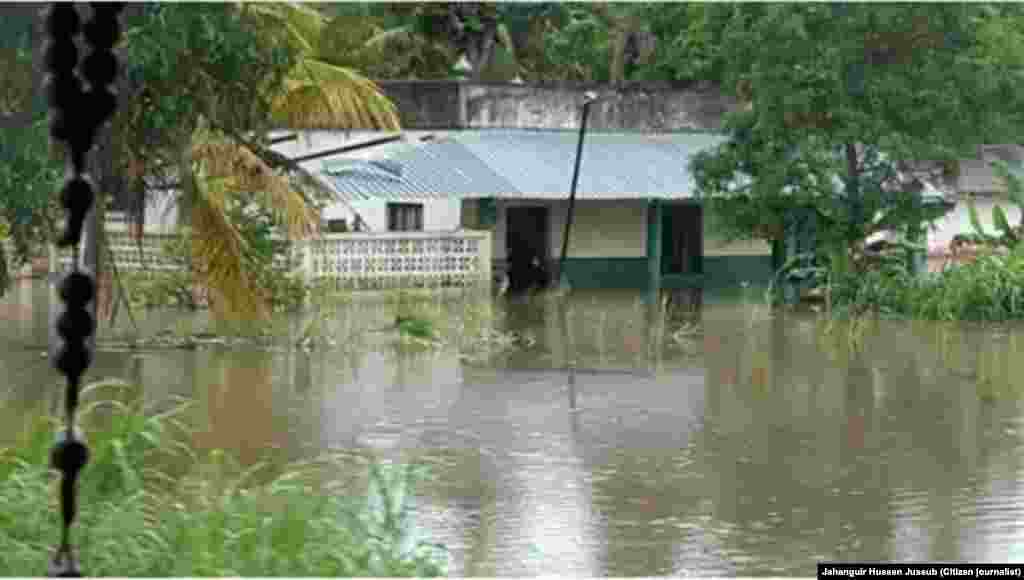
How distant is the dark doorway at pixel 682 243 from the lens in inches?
1485

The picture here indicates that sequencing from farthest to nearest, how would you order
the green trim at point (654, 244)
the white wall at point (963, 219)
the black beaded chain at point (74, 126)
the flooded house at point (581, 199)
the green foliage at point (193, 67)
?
the white wall at point (963, 219)
the green trim at point (654, 244)
the flooded house at point (581, 199)
the green foliage at point (193, 67)
the black beaded chain at point (74, 126)

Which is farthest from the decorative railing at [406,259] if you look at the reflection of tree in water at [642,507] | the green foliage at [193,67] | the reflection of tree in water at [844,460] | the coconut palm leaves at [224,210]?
the reflection of tree in water at [642,507]

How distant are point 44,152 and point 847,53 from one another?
16885 millimetres

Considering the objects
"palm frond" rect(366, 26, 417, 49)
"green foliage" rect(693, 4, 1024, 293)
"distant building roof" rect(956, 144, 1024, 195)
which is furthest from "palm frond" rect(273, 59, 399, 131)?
"distant building roof" rect(956, 144, 1024, 195)

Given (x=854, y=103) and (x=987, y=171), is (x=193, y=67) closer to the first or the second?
(x=854, y=103)

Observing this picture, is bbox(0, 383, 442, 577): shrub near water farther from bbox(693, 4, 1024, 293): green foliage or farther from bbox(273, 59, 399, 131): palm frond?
bbox(693, 4, 1024, 293): green foliage

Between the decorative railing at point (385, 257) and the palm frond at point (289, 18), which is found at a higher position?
the palm frond at point (289, 18)

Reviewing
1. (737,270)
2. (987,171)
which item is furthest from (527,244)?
(987,171)

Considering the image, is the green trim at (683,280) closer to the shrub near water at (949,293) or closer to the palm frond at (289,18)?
the shrub near water at (949,293)

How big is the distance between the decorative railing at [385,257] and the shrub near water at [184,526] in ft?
71.2

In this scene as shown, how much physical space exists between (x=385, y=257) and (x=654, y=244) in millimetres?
5443

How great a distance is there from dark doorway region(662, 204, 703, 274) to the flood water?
10380 millimetres

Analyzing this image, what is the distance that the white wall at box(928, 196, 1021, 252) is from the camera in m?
38.6

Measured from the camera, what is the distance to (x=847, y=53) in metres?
29.1
